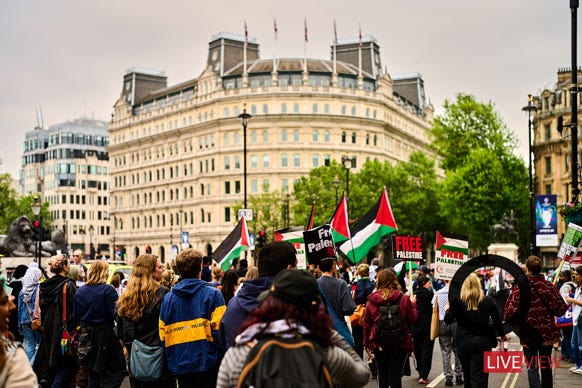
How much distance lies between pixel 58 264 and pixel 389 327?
4.10m

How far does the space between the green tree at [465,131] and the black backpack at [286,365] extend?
6932cm

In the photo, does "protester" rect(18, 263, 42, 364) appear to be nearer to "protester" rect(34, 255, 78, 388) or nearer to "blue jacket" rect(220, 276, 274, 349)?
"protester" rect(34, 255, 78, 388)

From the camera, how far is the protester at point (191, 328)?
8375 millimetres

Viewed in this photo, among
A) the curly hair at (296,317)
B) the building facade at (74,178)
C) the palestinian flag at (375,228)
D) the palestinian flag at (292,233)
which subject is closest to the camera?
the curly hair at (296,317)

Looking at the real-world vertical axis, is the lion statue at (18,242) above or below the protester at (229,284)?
below

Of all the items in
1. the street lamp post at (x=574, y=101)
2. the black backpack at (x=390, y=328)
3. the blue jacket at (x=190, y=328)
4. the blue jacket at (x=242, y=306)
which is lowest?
the black backpack at (x=390, y=328)

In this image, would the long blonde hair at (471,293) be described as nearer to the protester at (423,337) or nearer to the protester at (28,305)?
the protester at (423,337)

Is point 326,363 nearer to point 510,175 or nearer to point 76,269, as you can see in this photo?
point 76,269

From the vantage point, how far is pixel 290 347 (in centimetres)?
443

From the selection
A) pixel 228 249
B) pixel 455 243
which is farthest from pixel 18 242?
pixel 455 243

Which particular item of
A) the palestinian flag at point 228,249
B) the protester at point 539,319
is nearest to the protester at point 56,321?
the protester at point 539,319

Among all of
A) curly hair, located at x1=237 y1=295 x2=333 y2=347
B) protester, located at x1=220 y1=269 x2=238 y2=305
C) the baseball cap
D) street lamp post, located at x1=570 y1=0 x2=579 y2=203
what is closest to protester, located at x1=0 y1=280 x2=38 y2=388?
curly hair, located at x1=237 y1=295 x2=333 y2=347

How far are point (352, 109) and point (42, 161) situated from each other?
86.8 metres

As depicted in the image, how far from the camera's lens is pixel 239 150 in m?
104
